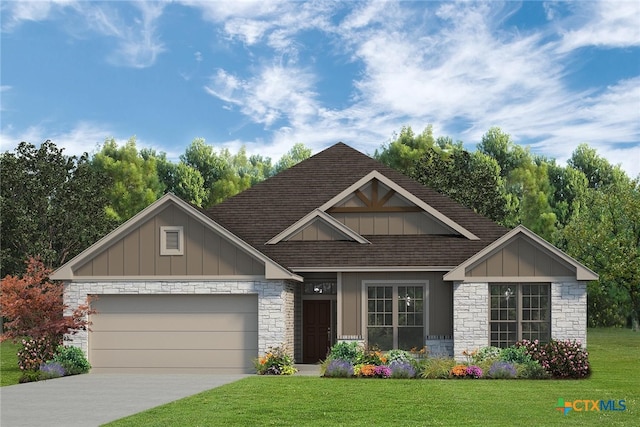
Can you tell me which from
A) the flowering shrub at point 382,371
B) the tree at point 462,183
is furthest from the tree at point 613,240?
the flowering shrub at point 382,371

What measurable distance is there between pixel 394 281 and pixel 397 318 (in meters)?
1.12

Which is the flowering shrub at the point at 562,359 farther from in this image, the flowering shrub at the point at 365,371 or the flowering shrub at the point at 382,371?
the flowering shrub at the point at 365,371

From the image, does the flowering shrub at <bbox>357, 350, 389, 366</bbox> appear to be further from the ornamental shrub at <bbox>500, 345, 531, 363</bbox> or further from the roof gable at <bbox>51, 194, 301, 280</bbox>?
the ornamental shrub at <bbox>500, 345, 531, 363</bbox>

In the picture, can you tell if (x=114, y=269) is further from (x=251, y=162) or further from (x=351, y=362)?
(x=251, y=162)

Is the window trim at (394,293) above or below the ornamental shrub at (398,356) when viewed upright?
above

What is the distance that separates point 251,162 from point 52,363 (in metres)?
52.9

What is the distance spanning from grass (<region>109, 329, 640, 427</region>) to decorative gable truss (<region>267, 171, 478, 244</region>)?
645 centimetres

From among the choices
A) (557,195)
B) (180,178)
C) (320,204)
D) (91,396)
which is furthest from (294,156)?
(91,396)

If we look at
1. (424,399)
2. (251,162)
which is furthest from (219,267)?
(251,162)

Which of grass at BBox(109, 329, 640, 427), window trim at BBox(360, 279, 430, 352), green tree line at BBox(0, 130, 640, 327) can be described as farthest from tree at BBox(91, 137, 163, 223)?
grass at BBox(109, 329, 640, 427)

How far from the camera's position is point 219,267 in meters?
24.8

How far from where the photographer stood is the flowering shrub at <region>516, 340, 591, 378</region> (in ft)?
74.8

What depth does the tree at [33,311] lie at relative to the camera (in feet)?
77.1

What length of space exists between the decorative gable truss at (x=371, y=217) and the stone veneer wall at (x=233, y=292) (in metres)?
2.82
